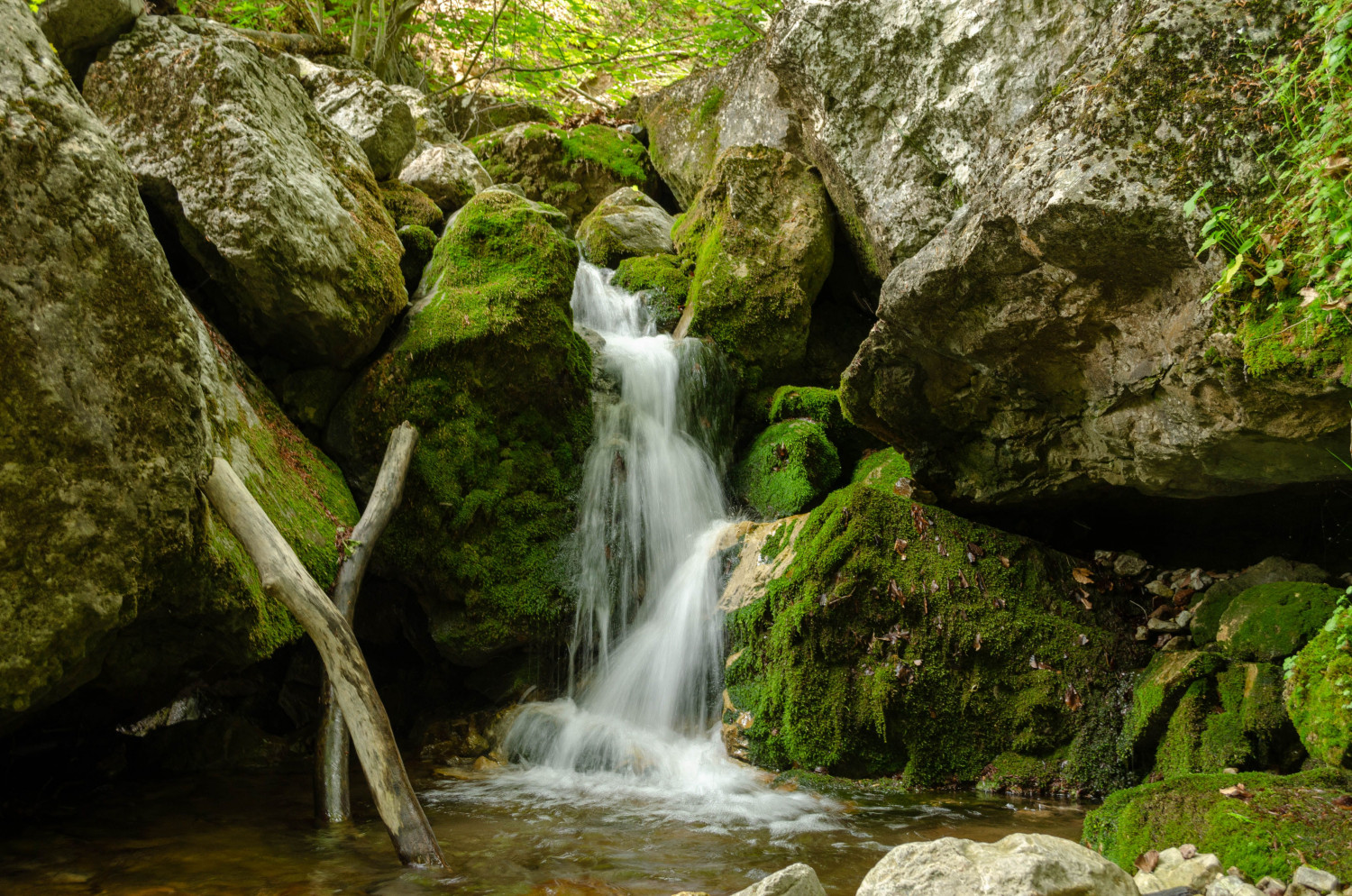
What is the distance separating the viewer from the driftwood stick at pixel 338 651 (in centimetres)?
406

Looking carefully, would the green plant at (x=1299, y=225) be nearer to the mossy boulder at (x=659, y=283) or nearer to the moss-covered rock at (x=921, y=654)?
the moss-covered rock at (x=921, y=654)

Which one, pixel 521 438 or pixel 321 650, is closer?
pixel 321 650

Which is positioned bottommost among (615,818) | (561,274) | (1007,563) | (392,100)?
(615,818)

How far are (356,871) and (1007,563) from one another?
181 inches

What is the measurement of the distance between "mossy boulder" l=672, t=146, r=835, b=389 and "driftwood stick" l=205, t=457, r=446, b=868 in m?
5.40

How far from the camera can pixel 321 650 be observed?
4352mm

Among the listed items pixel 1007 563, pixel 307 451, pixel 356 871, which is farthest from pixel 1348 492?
pixel 307 451

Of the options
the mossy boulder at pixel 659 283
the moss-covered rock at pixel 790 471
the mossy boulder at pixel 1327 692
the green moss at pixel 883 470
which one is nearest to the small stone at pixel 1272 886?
the mossy boulder at pixel 1327 692

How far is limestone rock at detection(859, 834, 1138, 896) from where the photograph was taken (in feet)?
Answer: 7.46

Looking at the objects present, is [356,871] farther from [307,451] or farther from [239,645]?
[307,451]

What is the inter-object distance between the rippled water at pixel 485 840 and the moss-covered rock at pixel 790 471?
3001mm

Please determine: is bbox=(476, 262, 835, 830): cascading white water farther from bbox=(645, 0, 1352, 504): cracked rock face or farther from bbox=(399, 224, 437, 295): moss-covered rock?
bbox=(645, 0, 1352, 504): cracked rock face

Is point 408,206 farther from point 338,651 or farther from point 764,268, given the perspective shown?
point 338,651

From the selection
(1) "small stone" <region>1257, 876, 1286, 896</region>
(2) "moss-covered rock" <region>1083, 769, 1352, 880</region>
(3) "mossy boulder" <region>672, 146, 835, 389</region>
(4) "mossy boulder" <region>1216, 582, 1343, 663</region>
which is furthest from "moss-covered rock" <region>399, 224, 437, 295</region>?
(1) "small stone" <region>1257, 876, 1286, 896</region>
